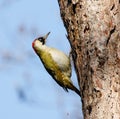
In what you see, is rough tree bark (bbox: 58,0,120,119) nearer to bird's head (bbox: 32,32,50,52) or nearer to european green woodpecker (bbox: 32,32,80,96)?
european green woodpecker (bbox: 32,32,80,96)

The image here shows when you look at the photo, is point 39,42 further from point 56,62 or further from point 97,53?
point 97,53

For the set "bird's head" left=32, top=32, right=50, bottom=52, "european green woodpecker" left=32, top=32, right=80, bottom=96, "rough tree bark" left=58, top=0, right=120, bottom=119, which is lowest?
"european green woodpecker" left=32, top=32, right=80, bottom=96

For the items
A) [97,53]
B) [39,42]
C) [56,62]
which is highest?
[97,53]

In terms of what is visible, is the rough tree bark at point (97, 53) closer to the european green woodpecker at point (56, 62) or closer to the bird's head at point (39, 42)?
the european green woodpecker at point (56, 62)

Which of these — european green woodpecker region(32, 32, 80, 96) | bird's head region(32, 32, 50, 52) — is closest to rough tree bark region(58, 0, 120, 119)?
european green woodpecker region(32, 32, 80, 96)

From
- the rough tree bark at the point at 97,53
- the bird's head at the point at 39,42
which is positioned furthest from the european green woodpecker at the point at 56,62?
the rough tree bark at the point at 97,53

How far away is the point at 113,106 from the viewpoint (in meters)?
3.01

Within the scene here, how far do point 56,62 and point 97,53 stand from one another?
1.54 m

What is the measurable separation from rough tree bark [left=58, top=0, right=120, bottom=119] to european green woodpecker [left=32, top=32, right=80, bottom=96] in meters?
1.15

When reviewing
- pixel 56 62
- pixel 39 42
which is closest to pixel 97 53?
pixel 56 62

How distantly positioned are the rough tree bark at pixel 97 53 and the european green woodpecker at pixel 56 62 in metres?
1.15

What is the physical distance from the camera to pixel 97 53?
3135 millimetres

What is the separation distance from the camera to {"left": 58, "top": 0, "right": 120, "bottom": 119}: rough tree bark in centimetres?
306

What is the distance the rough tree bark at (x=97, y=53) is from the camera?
10.1ft
